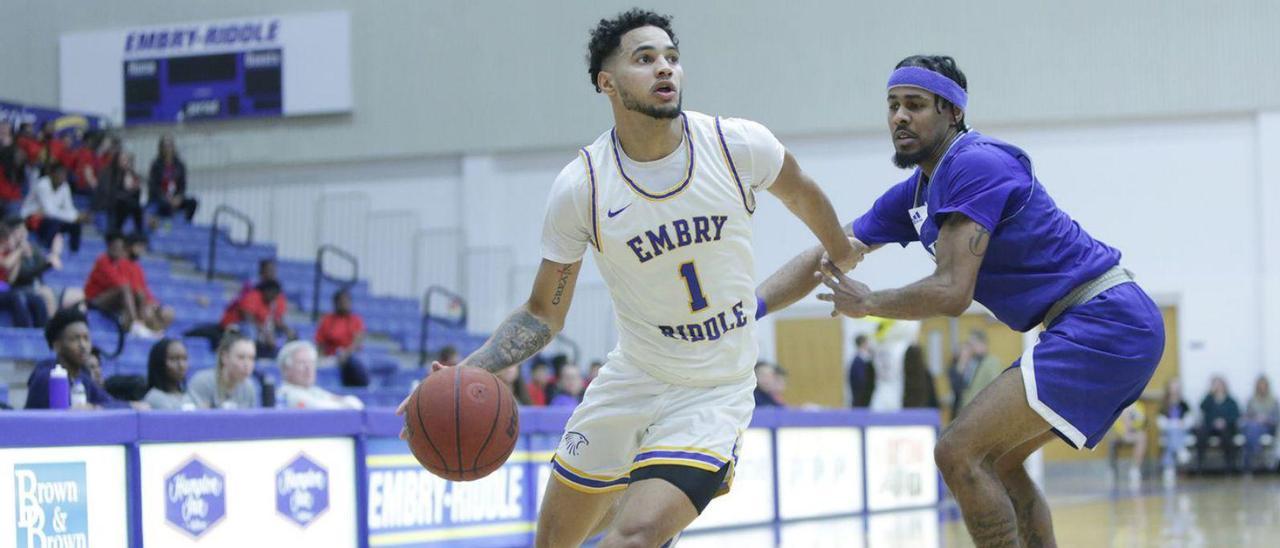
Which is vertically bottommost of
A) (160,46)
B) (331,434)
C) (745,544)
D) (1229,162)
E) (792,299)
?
(745,544)

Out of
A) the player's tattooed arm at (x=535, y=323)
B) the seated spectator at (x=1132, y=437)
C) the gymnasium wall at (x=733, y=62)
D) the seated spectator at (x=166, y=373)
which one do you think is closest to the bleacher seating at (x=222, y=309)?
the seated spectator at (x=166, y=373)

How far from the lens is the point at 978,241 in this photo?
4.80m

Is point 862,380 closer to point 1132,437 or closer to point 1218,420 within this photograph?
point 1132,437

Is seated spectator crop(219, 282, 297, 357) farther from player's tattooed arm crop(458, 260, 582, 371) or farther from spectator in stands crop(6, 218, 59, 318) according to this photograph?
player's tattooed arm crop(458, 260, 582, 371)

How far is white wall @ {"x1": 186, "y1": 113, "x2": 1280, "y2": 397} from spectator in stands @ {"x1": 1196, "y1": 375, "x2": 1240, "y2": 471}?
0.81 m

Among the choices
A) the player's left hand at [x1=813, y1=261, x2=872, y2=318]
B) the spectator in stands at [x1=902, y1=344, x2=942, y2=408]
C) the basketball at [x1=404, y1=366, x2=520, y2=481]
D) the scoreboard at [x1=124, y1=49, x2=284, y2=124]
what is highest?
the scoreboard at [x1=124, y1=49, x2=284, y2=124]

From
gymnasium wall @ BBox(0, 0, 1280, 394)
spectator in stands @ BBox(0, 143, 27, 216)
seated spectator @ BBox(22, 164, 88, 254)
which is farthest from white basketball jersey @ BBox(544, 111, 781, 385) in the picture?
gymnasium wall @ BBox(0, 0, 1280, 394)

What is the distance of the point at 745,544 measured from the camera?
10578 mm

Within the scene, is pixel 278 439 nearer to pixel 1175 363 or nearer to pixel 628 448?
pixel 628 448

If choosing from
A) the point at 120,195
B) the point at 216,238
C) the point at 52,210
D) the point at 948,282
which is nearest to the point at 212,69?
the point at 216,238

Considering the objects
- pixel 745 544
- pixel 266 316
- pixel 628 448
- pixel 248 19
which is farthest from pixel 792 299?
pixel 248 19

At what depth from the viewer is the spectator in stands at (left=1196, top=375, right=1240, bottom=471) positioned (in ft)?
71.8

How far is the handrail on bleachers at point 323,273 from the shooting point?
19.3 meters

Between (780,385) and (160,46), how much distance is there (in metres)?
14.0
